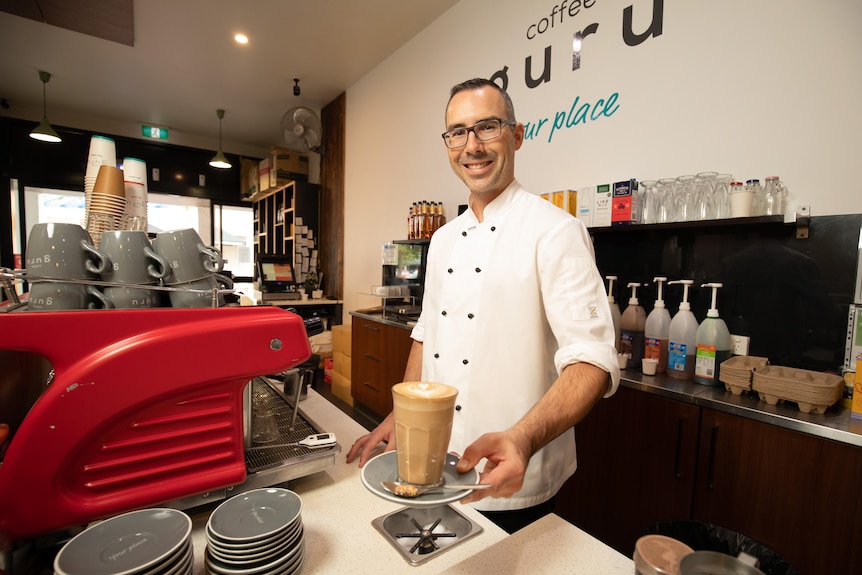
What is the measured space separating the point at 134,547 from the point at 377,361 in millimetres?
3113

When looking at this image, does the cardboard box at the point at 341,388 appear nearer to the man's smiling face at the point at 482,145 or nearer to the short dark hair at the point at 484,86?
the man's smiling face at the point at 482,145

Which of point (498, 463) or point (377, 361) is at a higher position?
point (498, 463)

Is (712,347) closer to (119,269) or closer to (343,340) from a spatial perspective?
(119,269)

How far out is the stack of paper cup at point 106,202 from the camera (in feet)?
3.80

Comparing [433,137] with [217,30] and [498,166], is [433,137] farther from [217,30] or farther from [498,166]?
[498,166]

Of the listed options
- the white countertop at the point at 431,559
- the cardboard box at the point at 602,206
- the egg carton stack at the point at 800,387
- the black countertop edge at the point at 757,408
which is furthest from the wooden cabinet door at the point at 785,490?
the cardboard box at the point at 602,206

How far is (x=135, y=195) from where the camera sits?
129 centimetres

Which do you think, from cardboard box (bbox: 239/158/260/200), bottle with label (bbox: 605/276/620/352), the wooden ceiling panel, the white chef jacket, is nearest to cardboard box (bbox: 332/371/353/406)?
bottle with label (bbox: 605/276/620/352)

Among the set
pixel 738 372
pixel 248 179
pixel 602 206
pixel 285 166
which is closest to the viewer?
pixel 738 372

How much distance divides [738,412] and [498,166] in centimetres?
127

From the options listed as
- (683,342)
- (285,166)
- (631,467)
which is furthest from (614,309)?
(285,166)

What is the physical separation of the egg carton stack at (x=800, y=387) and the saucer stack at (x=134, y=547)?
189 centimetres

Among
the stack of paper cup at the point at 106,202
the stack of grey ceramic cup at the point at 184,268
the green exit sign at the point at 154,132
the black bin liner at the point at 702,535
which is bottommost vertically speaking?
the black bin liner at the point at 702,535

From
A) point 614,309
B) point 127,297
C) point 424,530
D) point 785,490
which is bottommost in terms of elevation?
point 785,490
